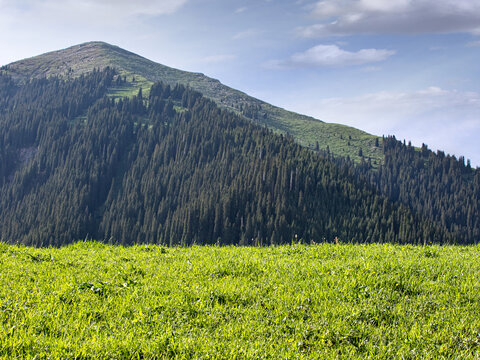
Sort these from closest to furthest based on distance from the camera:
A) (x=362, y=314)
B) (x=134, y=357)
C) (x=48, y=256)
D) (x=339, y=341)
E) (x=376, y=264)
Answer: (x=134, y=357) → (x=339, y=341) → (x=362, y=314) → (x=376, y=264) → (x=48, y=256)

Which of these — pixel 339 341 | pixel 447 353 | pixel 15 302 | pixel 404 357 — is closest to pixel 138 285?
pixel 15 302

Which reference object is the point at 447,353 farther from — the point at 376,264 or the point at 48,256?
the point at 48,256

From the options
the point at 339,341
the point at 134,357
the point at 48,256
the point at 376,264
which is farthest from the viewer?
the point at 48,256

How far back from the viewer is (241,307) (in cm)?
920

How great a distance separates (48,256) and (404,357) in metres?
11.2

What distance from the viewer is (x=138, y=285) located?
10.4m

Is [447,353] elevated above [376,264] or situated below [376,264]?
below

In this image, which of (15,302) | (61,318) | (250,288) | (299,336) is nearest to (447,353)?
(299,336)

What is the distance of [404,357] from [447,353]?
3.01 ft

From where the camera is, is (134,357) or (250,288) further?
(250,288)

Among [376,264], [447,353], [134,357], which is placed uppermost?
[376,264]

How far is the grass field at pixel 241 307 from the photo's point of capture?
7.55 meters

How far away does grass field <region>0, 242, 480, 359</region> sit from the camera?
7.55m

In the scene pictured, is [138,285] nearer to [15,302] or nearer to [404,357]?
[15,302]
